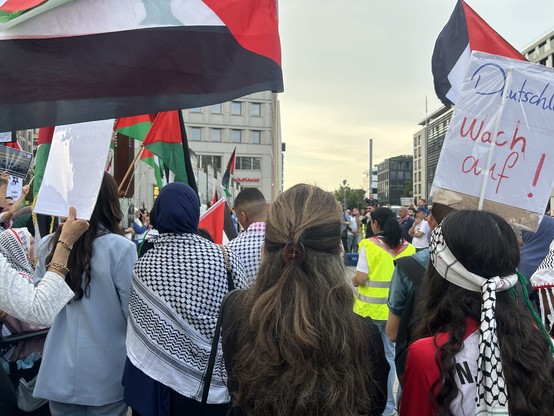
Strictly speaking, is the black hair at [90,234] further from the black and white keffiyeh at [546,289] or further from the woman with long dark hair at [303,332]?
the black and white keffiyeh at [546,289]

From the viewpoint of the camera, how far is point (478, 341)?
152 centimetres

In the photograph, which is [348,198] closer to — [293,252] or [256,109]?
[256,109]

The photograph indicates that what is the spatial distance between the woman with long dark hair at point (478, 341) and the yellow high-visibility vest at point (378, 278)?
306cm

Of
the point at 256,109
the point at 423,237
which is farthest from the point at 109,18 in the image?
the point at 256,109

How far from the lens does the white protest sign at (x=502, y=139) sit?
2.73 metres

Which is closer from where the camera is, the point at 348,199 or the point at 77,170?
the point at 77,170

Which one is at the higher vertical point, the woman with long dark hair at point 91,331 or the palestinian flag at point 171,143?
the palestinian flag at point 171,143

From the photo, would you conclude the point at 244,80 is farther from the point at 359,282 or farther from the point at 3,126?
the point at 359,282

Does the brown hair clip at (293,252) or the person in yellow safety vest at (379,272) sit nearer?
the brown hair clip at (293,252)

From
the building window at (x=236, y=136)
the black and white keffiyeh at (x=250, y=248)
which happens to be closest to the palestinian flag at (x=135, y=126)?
the black and white keffiyeh at (x=250, y=248)

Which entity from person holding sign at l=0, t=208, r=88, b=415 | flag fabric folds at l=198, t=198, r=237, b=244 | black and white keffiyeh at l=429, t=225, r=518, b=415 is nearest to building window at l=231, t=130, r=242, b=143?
flag fabric folds at l=198, t=198, r=237, b=244

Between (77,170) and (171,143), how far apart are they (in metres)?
2.07

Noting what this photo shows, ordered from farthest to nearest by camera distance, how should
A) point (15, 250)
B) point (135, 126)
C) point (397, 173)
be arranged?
point (397, 173), point (135, 126), point (15, 250)

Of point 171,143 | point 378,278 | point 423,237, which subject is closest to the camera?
point 171,143
